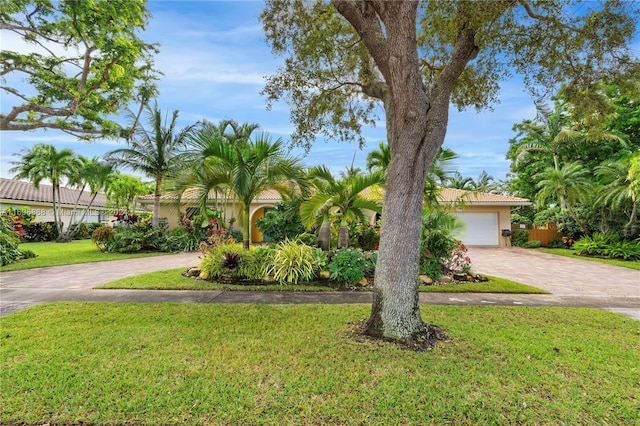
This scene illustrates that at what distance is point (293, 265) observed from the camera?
761cm

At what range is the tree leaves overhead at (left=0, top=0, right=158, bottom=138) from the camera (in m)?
9.11

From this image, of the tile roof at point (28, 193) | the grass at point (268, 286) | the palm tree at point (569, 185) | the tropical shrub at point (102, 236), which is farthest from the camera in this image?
the tile roof at point (28, 193)

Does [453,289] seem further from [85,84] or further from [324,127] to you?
[85,84]

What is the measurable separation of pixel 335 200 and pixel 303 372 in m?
5.29

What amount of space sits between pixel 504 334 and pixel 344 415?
298cm

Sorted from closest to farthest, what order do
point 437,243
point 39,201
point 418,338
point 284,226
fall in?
point 418,338 → point 437,243 → point 284,226 → point 39,201

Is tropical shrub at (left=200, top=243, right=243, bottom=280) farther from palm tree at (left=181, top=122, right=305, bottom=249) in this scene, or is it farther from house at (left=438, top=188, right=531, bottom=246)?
house at (left=438, top=188, right=531, bottom=246)

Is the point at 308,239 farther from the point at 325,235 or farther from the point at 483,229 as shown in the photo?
the point at 483,229

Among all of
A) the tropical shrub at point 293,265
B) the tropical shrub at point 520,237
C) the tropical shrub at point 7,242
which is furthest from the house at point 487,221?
the tropical shrub at point 7,242

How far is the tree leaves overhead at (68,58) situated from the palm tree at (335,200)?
311 inches

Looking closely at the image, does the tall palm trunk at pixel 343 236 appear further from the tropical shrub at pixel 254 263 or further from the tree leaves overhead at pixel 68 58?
the tree leaves overhead at pixel 68 58

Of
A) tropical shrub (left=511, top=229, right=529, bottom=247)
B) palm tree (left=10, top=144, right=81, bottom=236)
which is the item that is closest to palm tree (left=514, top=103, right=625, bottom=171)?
tropical shrub (left=511, top=229, right=529, bottom=247)

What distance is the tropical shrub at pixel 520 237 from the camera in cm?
1862

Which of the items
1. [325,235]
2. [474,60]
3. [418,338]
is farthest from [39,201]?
[474,60]
